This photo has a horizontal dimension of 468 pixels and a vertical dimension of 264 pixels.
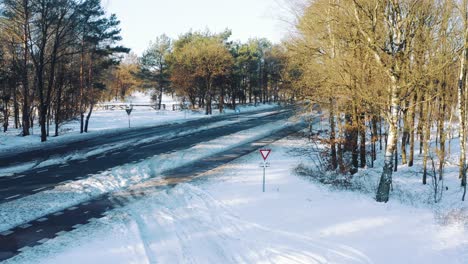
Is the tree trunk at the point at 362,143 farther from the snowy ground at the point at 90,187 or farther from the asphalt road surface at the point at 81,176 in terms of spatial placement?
the snowy ground at the point at 90,187

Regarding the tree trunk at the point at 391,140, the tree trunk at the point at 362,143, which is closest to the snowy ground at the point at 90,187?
the tree trunk at the point at 362,143

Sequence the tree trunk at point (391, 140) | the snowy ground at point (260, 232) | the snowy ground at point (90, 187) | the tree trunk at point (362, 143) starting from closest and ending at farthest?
1. the snowy ground at point (260, 232)
2. the snowy ground at point (90, 187)
3. the tree trunk at point (391, 140)
4. the tree trunk at point (362, 143)

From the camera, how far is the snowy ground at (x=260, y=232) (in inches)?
268

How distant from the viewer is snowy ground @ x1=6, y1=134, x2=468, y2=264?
6816 millimetres

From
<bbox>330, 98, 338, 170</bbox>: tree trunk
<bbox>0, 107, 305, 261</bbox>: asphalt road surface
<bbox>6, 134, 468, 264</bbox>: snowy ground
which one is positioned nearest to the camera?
<bbox>6, 134, 468, 264</bbox>: snowy ground

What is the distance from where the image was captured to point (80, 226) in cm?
834

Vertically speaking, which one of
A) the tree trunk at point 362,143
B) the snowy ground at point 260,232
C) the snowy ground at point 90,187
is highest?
the tree trunk at point 362,143

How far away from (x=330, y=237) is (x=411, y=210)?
390 cm

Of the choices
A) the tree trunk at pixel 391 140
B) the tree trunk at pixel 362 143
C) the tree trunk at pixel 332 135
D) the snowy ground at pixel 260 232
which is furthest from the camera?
the tree trunk at pixel 362 143

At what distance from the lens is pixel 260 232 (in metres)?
8.00

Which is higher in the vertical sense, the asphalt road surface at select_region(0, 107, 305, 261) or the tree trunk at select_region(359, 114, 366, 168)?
the tree trunk at select_region(359, 114, 366, 168)

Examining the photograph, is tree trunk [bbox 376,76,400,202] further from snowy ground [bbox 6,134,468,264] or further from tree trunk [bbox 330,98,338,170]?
tree trunk [bbox 330,98,338,170]

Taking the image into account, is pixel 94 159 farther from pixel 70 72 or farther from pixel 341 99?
pixel 70 72

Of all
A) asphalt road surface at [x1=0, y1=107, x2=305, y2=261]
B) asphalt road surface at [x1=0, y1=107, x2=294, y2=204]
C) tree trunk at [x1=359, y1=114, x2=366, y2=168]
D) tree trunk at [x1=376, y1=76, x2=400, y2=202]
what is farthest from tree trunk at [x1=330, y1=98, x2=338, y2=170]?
asphalt road surface at [x1=0, y1=107, x2=294, y2=204]
